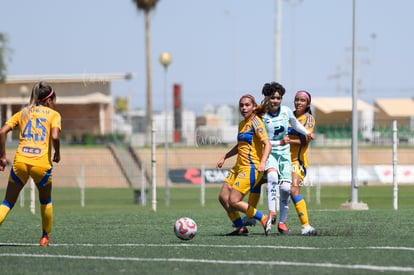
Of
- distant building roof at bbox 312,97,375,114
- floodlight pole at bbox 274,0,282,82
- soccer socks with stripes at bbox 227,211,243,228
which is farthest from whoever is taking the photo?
distant building roof at bbox 312,97,375,114

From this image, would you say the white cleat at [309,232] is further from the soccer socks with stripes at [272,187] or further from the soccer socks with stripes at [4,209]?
the soccer socks with stripes at [4,209]

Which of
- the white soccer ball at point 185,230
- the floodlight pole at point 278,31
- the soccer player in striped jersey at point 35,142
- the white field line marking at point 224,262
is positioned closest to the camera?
the white field line marking at point 224,262

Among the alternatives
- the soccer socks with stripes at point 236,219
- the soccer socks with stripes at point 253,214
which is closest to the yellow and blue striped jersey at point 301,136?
the soccer socks with stripes at point 253,214

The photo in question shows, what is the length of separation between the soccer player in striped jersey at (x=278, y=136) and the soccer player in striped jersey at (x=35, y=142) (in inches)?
115

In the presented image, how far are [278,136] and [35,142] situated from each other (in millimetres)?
3331

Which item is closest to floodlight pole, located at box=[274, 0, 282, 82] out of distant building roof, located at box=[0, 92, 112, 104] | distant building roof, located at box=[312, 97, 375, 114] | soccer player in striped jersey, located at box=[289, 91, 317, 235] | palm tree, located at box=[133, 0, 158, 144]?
distant building roof, located at box=[0, 92, 112, 104]

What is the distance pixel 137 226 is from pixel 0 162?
173 inches

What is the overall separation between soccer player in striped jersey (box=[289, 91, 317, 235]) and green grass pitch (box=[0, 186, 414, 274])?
34cm

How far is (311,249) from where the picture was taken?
10.0m

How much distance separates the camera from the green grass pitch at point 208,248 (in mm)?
8555

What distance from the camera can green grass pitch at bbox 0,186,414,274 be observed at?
855 centimetres

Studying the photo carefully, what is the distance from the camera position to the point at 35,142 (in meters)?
10.4

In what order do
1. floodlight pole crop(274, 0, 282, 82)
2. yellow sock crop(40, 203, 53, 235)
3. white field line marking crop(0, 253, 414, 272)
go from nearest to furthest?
white field line marking crop(0, 253, 414, 272), yellow sock crop(40, 203, 53, 235), floodlight pole crop(274, 0, 282, 82)

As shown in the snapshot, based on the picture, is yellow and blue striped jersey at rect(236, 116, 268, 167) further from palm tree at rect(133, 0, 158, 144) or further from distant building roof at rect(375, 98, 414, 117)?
distant building roof at rect(375, 98, 414, 117)
